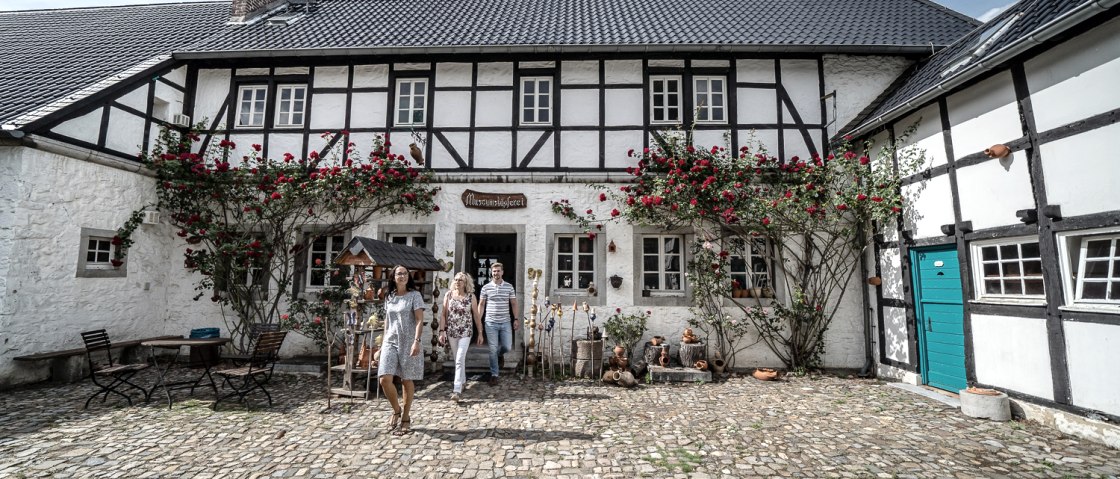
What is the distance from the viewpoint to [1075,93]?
4.52m

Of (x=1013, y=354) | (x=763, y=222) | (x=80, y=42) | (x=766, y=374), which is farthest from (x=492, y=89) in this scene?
(x=80, y=42)

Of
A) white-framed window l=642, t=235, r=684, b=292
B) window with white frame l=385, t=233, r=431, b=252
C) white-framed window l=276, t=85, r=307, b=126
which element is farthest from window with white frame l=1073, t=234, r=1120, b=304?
white-framed window l=276, t=85, r=307, b=126

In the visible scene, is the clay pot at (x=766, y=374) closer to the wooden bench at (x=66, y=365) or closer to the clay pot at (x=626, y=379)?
the clay pot at (x=626, y=379)

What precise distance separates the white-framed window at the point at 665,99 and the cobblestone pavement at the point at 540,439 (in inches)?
188

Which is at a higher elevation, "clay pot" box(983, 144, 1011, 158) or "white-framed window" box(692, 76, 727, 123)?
"white-framed window" box(692, 76, 727, 123)

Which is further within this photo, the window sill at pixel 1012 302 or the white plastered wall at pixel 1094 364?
the window sill at pixel 1012 302

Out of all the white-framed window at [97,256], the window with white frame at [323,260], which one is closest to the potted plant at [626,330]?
the window with white frame at [323,260]

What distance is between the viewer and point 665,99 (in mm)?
8188

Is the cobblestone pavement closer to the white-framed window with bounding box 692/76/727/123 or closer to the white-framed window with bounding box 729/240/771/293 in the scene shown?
the white-framed window with bounding box 729/240/771/293

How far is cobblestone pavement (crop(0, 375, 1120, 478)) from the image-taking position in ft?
12.0

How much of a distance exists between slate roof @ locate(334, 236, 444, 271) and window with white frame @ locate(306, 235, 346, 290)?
202cm

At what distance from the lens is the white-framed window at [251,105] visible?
28.2ft

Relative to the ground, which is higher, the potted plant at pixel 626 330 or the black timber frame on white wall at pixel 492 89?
the black timber frame on white wall at pixel 492 89

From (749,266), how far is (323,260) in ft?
24.6
